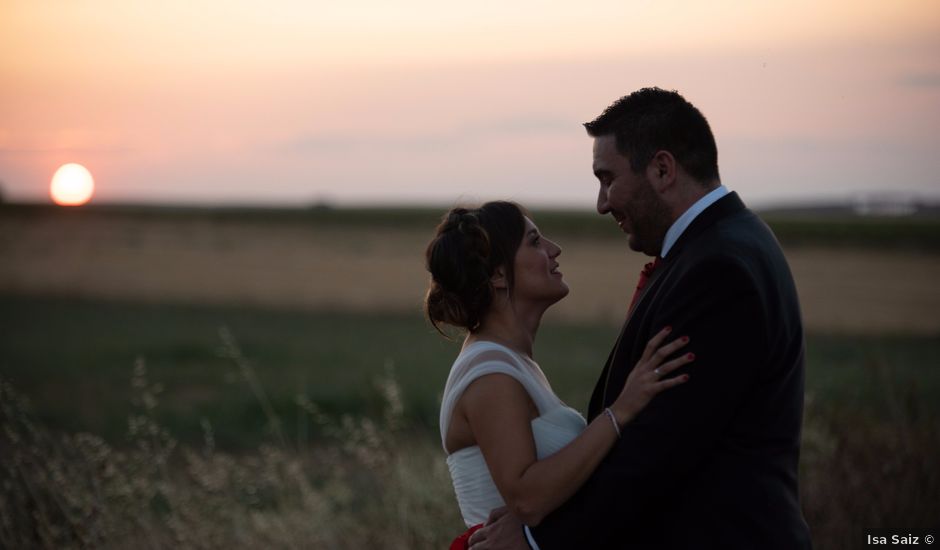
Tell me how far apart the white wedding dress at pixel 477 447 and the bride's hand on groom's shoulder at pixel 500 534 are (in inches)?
5.1

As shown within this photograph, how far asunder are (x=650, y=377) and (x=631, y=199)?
28.0 inches

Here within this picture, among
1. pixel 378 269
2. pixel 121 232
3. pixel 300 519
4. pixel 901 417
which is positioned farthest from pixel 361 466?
pixel 121 232

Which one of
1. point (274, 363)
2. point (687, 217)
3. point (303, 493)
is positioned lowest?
→ point (303, 493)

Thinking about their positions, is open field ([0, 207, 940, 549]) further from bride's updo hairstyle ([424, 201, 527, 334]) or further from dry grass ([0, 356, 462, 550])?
bride's updo hairstyle ([424, 201, 527, 334])

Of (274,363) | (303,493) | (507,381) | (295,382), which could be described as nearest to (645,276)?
Result: (507,381)

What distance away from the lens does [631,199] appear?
376 cm

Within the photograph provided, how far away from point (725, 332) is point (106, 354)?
21.9 meters

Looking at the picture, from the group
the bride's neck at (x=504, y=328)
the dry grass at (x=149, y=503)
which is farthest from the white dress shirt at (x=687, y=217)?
the dry grass at (x=149, y=503)

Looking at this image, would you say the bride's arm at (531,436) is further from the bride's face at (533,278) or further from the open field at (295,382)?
the open field at (295,382)

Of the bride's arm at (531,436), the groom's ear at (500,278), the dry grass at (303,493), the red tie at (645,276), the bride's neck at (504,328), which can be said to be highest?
the groom's ear at (500,278)

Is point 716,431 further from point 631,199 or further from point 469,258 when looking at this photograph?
point 469,258

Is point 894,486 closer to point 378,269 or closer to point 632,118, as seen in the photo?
point 632,118

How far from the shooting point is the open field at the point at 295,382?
20.2ft

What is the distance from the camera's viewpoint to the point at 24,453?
580cm
